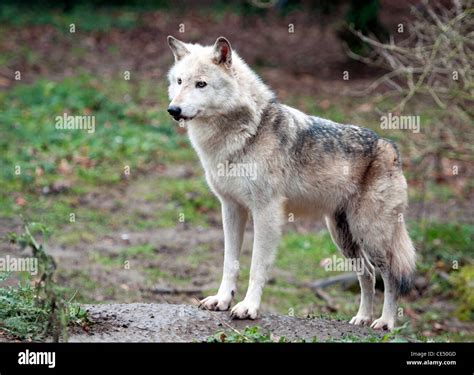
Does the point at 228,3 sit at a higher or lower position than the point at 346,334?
higher

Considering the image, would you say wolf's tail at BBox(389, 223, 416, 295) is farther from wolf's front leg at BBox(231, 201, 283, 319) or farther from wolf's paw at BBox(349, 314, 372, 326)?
wolf's front leg at BBox(231, 201, 283, 319)

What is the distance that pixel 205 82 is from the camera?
6.51 meters

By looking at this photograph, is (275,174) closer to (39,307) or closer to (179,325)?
(179,325)

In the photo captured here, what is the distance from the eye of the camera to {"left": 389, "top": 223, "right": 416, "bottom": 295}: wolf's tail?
7148mm

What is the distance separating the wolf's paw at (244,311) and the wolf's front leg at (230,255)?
26 cm

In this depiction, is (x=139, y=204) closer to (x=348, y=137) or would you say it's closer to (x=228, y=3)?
(x=348, y=137)

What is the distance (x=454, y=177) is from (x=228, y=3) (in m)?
10.8

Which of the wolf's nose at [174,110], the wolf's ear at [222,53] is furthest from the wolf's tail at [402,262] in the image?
the wolf's nose at [174,110]

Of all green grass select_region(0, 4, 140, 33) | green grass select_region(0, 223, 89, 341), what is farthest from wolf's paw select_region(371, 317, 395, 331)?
green grass select_region(0, 4, 140, 33)

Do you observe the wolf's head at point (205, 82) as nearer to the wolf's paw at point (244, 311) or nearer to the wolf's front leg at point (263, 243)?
the wolf's front leg at point (263, 243)

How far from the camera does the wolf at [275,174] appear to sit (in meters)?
6.57

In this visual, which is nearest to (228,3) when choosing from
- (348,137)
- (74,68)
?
(74,68)

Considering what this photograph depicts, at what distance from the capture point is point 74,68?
716 inches

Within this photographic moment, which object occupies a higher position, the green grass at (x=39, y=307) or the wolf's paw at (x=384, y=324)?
the green grass at (x=39, y=307)
